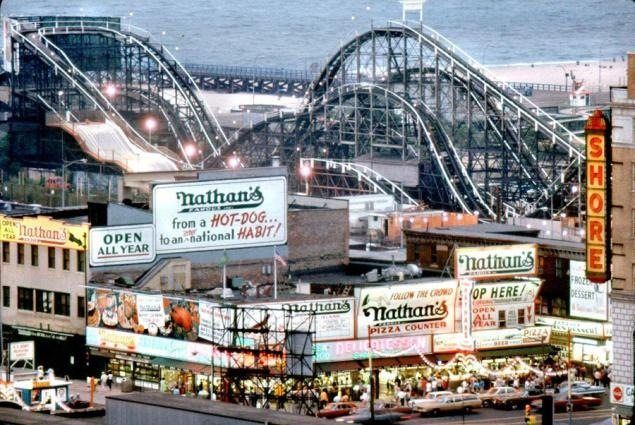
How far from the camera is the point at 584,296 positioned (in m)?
90.9

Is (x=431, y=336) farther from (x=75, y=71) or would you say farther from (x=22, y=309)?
(x=75, y=71)

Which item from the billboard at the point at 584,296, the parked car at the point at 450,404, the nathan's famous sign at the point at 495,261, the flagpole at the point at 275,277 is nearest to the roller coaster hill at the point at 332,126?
the nathan's famous sign at the point at 495,261

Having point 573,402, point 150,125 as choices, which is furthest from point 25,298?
point 150,125

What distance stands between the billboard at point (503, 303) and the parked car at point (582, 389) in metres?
5.29

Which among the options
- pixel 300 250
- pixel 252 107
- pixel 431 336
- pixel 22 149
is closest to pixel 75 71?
pixel 22 149

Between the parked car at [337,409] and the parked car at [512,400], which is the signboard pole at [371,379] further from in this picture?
the parked car at [512,400]

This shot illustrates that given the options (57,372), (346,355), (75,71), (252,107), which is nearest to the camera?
(346,355)

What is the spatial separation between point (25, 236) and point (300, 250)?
12054 mm

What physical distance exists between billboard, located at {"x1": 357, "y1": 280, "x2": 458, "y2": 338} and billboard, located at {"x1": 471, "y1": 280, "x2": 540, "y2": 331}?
3.61 feet

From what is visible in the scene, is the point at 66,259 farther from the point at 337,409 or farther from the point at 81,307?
the point at 337,409

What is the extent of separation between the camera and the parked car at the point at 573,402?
3248 inches

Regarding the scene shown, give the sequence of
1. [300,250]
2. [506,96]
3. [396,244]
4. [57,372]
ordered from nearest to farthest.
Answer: [57,372], [300,250], [396,244], [506,96]

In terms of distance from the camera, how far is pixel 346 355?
86.1 meters

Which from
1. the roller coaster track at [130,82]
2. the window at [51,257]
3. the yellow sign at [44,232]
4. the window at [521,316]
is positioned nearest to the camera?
the window at [521,316]
